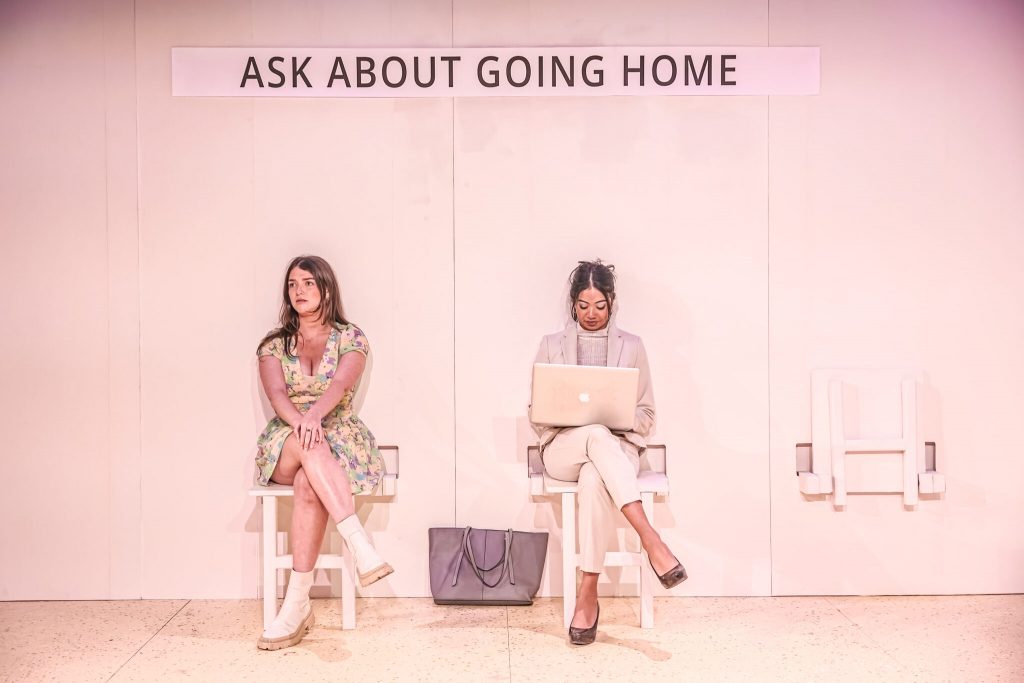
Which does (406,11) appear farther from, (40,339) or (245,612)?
(245,612)

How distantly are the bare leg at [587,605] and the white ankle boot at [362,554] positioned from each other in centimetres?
72

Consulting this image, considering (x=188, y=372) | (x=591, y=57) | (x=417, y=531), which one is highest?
(x=591, y=57)

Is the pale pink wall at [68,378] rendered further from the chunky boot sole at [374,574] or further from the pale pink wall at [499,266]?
the chunky boot sole at [374,574]

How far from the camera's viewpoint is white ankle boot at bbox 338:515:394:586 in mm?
3275

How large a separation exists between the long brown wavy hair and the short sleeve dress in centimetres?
3

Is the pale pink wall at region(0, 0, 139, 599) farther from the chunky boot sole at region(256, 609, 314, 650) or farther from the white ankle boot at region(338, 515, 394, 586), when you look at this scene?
the white ankle boot at region(338, 515, 394, 586)

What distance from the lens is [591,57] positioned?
3.97 metres

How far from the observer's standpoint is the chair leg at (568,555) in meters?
3.54

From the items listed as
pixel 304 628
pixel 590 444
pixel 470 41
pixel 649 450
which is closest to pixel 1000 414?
pixel 649 450

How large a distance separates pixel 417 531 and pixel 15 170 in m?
2.39

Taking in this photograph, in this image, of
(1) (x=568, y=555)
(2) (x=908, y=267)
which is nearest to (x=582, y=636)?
(1) (x=568, y=555)

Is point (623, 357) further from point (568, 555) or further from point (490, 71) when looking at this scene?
point (490, 71)

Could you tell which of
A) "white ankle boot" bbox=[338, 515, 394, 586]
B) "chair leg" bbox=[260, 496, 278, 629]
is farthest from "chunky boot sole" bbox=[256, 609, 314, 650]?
"white ankle boot" bbox=[338, 515, 394, 586]

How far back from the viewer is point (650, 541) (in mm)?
3271
